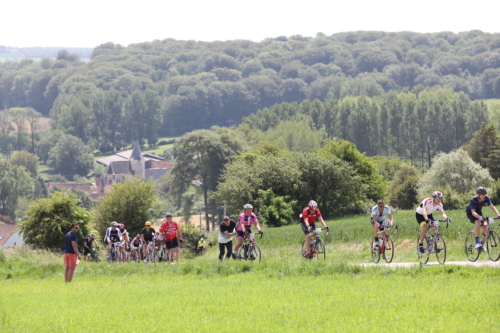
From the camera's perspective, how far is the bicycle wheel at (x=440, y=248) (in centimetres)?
1651

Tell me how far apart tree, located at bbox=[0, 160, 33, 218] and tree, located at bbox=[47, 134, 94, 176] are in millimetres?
39939

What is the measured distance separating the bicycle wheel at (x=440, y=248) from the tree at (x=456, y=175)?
184ft

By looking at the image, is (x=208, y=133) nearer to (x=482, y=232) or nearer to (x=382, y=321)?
(x=482, y=232)

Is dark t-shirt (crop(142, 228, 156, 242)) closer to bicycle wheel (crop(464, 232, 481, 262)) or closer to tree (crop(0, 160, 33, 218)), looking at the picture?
bicycle wheel (crop(464, 232, 481, 262))

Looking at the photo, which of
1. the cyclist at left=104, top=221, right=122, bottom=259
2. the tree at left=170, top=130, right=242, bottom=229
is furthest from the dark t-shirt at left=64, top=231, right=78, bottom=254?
the tree at left=170, top=130, right=242, bottom=229

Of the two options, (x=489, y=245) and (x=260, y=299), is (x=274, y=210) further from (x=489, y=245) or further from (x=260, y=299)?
(x=260, y=299)

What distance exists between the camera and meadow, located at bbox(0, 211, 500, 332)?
10.3 meters

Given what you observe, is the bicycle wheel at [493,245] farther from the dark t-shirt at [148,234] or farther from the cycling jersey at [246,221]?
the dark t-shirt at [148,234]

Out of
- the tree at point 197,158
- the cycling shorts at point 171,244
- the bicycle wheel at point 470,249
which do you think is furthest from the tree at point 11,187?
the bicycle wheel at point 470,249

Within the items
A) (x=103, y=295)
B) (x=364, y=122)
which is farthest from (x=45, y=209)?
(x=364, y=122)

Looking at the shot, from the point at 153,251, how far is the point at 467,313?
1695 centimetres

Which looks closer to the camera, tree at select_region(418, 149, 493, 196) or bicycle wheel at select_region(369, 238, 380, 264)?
bicycle wheel at select_region(369, 238, 380, 264)

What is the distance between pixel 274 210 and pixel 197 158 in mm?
48456

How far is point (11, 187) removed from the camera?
138 metres
